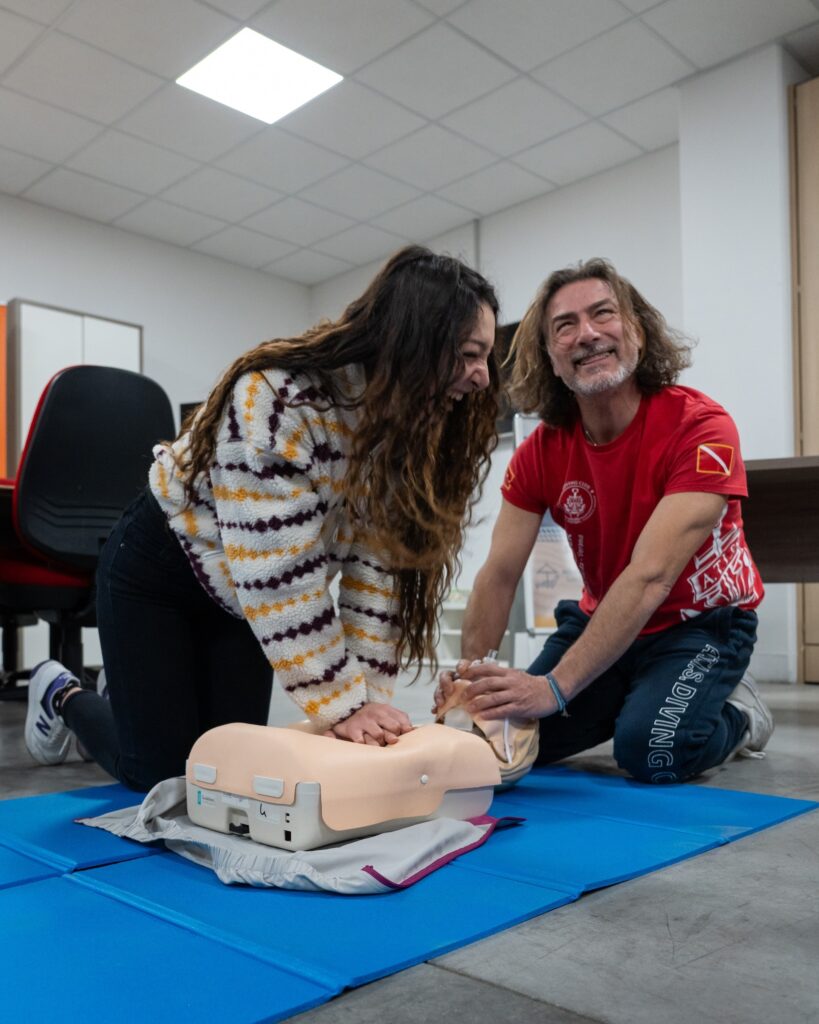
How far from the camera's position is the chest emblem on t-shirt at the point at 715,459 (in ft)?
5.47

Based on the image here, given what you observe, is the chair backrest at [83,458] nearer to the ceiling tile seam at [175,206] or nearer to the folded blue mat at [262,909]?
the folded blue mat at [262,909]

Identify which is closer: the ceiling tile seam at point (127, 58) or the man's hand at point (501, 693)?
the man's hand at point (501, 693)

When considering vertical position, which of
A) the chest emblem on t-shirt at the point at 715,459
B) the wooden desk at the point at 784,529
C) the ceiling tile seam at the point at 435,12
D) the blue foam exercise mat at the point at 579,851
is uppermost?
the ceiling tile seam at the point at 435,12

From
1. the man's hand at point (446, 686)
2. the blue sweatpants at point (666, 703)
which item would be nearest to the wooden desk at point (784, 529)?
the blue sweatpants at point (666, 703)

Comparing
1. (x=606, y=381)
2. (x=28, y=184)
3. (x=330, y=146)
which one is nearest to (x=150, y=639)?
(x=606, y=381)

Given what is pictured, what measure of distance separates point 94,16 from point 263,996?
3.65 metres

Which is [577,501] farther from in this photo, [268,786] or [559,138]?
[559,138]

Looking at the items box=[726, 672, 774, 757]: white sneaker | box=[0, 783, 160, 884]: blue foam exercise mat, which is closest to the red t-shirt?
box=[726, 672, 774, 757]: white sneaker

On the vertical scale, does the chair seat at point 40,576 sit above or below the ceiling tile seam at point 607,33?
below

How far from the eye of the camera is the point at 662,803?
1521mm

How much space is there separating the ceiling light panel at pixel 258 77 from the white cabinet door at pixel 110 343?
162 cm

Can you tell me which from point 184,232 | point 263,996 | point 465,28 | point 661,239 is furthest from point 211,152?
point 263,996

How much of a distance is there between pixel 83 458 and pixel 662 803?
1.76 meters

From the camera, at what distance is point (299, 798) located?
1147mm
